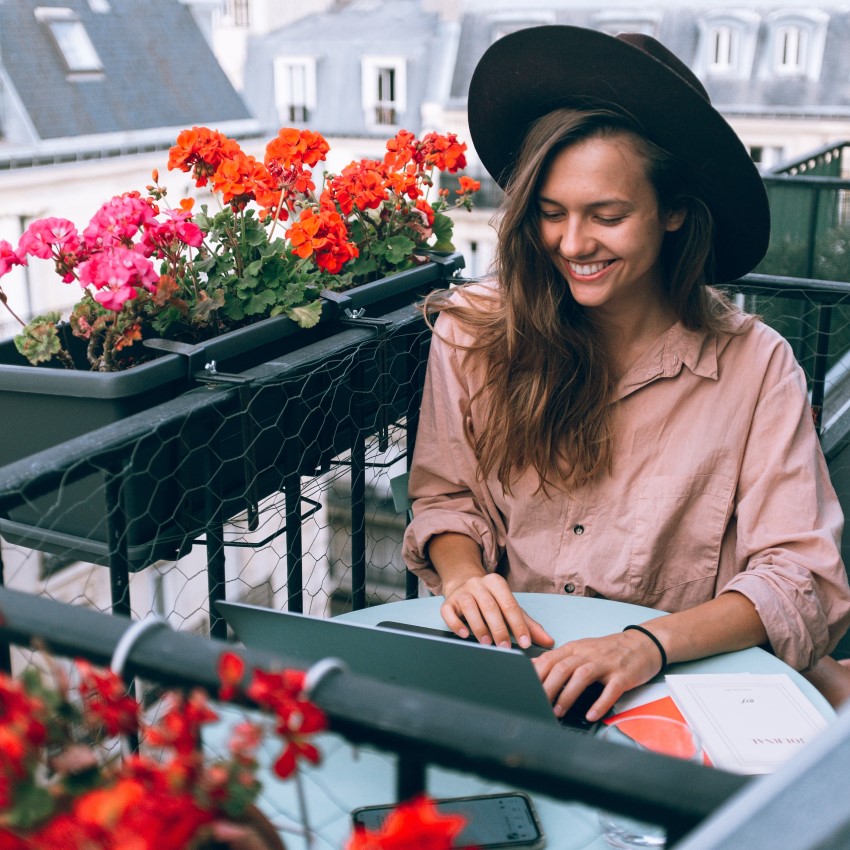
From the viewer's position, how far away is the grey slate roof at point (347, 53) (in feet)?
73.6

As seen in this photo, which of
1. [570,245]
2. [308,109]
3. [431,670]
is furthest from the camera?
[308,109]

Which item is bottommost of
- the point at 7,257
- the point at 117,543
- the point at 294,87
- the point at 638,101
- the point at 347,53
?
the point at 294,87

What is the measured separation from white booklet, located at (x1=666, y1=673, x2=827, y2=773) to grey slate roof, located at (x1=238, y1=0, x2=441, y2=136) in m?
21.8

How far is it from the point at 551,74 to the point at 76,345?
2.34 feet

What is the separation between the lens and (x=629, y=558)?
4.84ft

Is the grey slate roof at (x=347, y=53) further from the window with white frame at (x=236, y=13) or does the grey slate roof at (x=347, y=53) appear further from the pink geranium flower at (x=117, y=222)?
the pink geranium flower at (x=117, y=222)

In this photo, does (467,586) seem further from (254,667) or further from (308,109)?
(308,109)

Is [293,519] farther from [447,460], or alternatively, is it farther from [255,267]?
[255,267]

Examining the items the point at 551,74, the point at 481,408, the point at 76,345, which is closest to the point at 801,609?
the point at 481,408

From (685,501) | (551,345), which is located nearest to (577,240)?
(551,345)

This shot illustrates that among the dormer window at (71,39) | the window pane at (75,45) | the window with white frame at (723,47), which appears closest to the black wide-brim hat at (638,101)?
the dormer window at (71,39)

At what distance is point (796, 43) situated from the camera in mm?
19906

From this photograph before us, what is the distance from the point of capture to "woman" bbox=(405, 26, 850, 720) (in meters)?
1.39

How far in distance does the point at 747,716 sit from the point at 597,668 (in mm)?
151
